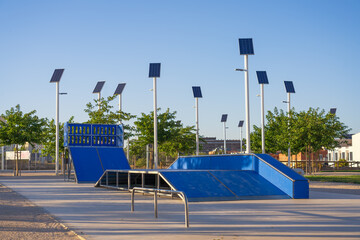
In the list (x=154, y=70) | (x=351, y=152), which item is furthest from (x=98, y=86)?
(x=351, y=152)

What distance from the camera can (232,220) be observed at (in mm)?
11273

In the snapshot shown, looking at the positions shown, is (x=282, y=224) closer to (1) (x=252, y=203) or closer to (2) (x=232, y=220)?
(2) (x=232, y=220)

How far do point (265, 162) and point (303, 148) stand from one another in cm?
2298

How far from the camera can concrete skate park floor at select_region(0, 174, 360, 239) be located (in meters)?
9.23

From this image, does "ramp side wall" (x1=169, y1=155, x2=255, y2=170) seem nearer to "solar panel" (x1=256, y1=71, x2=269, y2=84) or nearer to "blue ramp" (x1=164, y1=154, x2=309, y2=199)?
"blue ramp" (x1=164, y1=154, x2=309, y2=199)

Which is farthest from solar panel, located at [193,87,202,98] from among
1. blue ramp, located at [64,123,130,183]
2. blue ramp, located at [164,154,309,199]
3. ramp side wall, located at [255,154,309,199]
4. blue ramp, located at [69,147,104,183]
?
ramp side wall, located at [255,154,309,199]

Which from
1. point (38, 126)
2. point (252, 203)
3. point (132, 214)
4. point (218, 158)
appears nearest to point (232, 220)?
point (132, 214)

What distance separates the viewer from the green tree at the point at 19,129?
127 ft

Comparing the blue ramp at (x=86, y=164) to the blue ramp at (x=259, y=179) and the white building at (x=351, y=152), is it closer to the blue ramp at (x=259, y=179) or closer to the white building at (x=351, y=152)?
the blue ramp at (x=259, y=179)

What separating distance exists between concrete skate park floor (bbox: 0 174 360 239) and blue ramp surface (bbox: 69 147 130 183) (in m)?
12.3

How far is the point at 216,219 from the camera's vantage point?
11.4 metres

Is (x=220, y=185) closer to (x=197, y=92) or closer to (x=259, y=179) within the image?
(x=259, y=179)

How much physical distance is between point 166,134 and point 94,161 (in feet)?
52.5

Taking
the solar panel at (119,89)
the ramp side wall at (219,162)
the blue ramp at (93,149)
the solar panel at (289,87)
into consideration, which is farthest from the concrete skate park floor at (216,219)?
the solar panel at (119,89)
